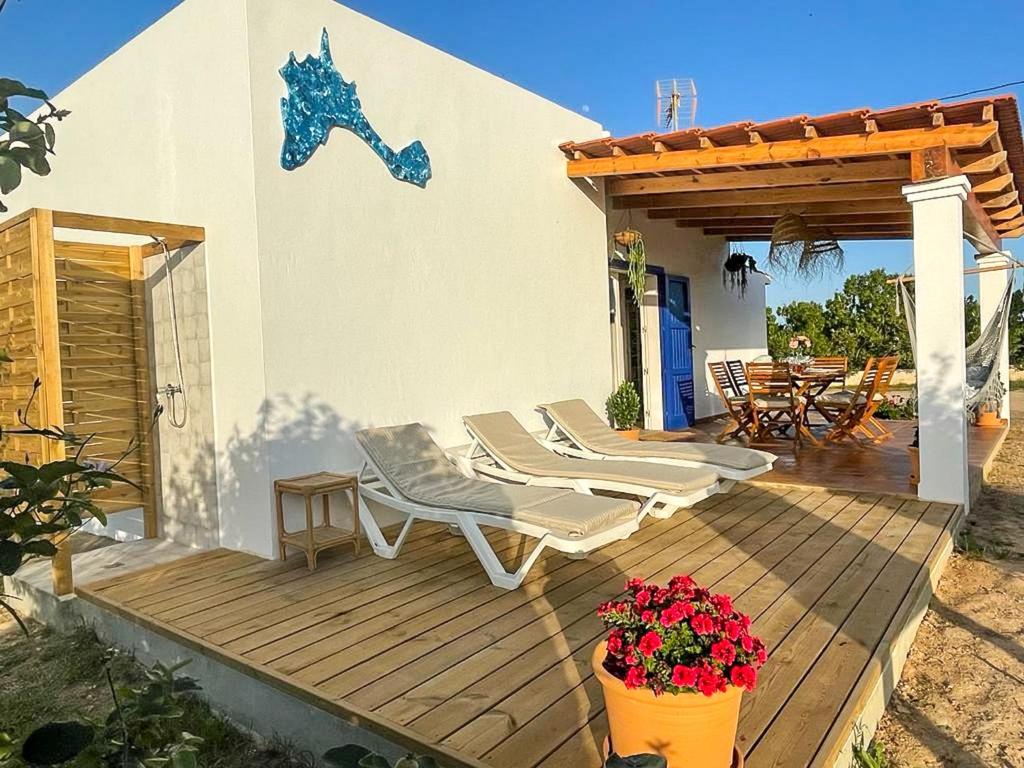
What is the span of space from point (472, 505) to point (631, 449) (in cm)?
205

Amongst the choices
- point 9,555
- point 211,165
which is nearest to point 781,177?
point 211,165

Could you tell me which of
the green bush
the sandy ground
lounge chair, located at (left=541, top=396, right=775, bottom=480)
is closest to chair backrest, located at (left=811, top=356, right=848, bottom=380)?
the green bush

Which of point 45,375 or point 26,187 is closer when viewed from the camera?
point 45,375

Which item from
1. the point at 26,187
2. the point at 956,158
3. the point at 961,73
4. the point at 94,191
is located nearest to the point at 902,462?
the point at 956,158

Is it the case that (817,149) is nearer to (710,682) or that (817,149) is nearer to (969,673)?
(969,673)

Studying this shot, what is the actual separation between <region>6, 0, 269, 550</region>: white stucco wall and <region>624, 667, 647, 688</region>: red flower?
10.2ft

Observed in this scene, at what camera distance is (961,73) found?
17.6 meters

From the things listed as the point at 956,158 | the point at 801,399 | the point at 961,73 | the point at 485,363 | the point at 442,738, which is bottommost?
the point at 442,738

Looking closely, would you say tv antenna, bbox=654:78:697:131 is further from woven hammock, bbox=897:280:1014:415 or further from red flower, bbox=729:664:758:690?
red flower, bbox=729:664:758:690

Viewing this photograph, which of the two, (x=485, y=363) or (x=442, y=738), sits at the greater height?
(x=485, y=363)

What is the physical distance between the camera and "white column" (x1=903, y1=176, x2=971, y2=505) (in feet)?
16.1

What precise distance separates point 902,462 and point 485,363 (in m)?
4.05

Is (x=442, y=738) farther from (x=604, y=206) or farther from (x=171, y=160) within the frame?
(x=604, y=206)

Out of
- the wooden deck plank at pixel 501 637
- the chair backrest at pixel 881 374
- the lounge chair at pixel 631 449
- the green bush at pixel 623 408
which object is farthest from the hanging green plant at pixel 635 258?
the wooden deck plank at pixel 501 637
